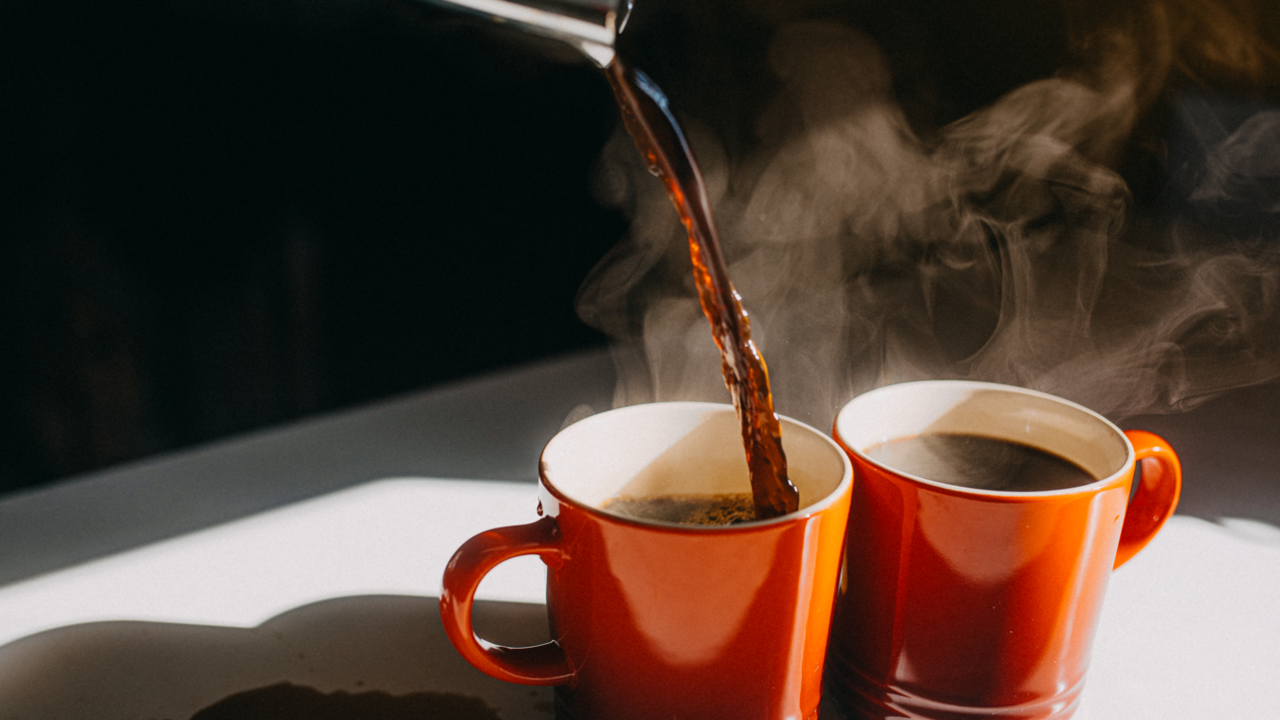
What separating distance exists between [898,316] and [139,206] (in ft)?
3.61

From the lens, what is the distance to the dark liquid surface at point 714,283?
459mm

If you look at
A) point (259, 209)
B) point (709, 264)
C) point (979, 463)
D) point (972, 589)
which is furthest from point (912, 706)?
point (259, 209)

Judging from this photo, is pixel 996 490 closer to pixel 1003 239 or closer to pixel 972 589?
pixel 972 589

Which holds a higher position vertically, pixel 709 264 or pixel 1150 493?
pixel 709 264

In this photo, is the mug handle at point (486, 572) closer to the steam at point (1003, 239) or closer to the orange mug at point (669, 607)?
the orange mug at point (669, 607)

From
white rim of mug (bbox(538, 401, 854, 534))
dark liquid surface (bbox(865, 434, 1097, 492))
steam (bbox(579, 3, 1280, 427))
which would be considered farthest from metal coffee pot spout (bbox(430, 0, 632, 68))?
steam (bbox(579, 3, 1280, 427))

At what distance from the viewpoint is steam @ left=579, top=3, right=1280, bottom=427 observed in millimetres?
1045

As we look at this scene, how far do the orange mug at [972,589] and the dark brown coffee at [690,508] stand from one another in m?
0.10

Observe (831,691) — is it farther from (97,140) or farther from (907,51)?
(97,140)

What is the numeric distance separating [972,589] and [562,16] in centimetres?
38

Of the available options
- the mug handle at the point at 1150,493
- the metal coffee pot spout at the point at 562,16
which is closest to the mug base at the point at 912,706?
the mug handle at the point at 1150,493

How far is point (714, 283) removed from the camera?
1.57 feet

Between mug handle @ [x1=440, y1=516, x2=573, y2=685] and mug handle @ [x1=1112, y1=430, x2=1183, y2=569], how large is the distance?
400 mm

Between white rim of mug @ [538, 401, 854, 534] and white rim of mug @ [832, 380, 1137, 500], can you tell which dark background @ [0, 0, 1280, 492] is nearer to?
white rim of mug @ [832, 380, 1137, 500]
